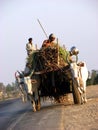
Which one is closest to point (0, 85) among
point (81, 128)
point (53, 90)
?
point (53, 90)

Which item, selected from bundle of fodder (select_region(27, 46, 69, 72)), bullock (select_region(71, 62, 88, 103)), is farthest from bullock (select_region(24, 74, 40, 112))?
bullock (select_region(71, 62, 88, 103))

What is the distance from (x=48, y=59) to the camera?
19.2 metres

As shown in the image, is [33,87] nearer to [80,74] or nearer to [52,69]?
[52,69]

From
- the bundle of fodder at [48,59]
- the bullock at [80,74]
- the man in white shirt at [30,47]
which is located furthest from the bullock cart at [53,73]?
the man in white shirt at [30,47]

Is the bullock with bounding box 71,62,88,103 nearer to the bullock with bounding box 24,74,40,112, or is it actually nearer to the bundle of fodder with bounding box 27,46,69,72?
the bundle of fodder with bounding box 27,46,69,72

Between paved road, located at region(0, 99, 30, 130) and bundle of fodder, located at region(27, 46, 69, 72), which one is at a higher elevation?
bundle of fodder, located at region(27, 46, 69, 72)

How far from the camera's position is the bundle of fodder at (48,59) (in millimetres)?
19109

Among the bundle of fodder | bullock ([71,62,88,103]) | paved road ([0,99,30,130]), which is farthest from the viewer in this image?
the bundle of fodder

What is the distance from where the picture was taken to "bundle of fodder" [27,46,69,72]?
19.1 metres

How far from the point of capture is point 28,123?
14.9 metres

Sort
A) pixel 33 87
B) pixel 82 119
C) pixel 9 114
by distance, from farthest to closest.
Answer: pixel 9 114 < pixel 33 87 < pixel 82 119

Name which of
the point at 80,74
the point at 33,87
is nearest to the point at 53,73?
the point at 33,87

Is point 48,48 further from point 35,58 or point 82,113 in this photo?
point 82,113

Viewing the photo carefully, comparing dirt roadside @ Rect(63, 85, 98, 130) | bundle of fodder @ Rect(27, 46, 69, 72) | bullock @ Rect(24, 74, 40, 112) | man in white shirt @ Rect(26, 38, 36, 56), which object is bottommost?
dirt roadside @ Rect(63, 85, 98, 130)
